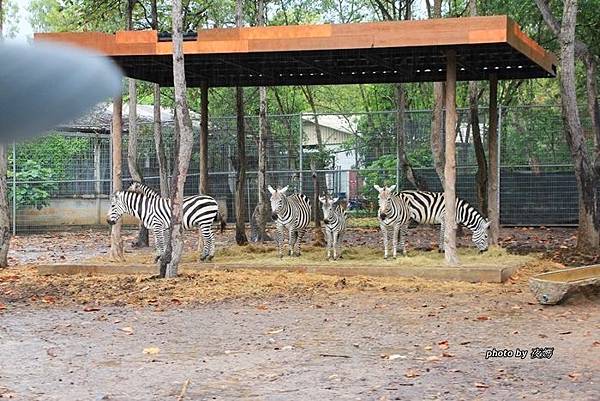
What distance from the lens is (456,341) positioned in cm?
757

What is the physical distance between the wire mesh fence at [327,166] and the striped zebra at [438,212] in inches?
254

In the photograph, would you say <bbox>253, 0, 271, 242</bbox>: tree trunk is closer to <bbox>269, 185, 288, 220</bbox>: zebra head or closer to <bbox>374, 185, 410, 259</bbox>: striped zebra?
<bbox>269, 185, 288, 220</bbox>: zebra head

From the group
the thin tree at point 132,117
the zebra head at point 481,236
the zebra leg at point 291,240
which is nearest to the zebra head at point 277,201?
the zebra leg at point 291,240

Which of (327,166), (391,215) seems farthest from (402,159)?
(391,215)

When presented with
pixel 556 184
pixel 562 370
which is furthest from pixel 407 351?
pixel 556 184

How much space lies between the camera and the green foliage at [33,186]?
926 inches

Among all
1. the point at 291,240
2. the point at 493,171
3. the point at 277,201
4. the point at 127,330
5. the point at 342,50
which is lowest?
the point at 127,330

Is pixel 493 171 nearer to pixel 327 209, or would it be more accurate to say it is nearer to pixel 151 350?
pixel 327 209

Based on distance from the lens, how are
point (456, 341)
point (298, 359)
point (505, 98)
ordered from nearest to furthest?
point (298, 359) → point (456, 341) → point (505, 98)

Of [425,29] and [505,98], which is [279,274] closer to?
[425,29]

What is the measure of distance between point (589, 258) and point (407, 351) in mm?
7956

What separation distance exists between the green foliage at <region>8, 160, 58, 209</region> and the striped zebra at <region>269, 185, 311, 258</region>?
11.5 m

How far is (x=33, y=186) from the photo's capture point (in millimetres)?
23750

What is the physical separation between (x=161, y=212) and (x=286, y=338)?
21.8 ft
